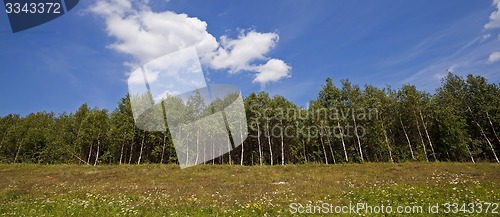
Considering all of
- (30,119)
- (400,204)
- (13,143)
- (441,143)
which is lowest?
(400,204)

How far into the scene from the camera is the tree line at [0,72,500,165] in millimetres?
49656

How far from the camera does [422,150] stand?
49.7 m

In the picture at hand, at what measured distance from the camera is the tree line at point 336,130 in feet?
163

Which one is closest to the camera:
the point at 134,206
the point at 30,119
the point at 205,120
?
the point at 134,206

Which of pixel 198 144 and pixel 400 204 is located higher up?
pixel 198 144

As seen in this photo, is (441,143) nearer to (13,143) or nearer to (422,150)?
(422,150)

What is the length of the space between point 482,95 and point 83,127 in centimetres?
7749

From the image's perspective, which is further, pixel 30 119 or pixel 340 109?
pixel 30 119

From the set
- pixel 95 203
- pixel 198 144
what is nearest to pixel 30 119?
pixel 198 144

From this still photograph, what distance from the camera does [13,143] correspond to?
6216cm

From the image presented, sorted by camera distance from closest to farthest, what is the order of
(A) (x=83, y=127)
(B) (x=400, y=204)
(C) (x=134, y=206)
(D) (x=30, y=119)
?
(B) (x=400, y=204), (C) (x=134, y=206), (A) (x=83, y=127), (D) (x=30, y=119)

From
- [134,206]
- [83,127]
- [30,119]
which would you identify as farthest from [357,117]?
[30,119]

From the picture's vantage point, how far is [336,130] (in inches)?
2108

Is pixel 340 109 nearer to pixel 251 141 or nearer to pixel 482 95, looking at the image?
pixel 251 141
